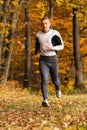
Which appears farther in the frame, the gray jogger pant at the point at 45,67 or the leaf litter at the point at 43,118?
the gray jogger pant at the point at 45,67

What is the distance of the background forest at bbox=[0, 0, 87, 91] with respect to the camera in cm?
2464

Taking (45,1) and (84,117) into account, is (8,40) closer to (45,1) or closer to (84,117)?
(45,1)

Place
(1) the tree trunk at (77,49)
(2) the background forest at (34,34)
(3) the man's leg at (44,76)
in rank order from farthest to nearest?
(1) the tree trunk at (77,49), (2) the background forest at (34,34), (3) the man's leg at (44,76)

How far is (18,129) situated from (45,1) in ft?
67.7

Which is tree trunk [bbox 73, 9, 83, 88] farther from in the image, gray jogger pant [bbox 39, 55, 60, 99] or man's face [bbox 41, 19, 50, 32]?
man's face [bbox 41, 19, 50, 32]

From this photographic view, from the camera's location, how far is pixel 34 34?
114 ft

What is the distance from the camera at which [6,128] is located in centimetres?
788

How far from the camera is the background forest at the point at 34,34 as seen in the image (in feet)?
80.8

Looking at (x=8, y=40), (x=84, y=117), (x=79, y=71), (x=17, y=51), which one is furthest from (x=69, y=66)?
(x=84, y=117)

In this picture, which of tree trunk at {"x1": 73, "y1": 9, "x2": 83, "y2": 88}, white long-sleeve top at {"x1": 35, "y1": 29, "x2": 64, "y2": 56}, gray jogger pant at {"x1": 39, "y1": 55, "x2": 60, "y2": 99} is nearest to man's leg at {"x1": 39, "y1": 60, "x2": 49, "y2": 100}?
gray jogger pant at {"x1": 39, "y1": 55, "x2": 60, "y2": 99}

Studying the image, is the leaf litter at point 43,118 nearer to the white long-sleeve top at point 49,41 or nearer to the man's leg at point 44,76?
the man's leg at point 44,76

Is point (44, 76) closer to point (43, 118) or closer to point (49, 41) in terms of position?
point (49, 41)

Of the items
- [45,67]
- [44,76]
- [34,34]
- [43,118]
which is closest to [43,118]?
[43,118]

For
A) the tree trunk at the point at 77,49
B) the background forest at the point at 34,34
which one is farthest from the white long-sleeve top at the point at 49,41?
the tree trunk at the point at 77,49
